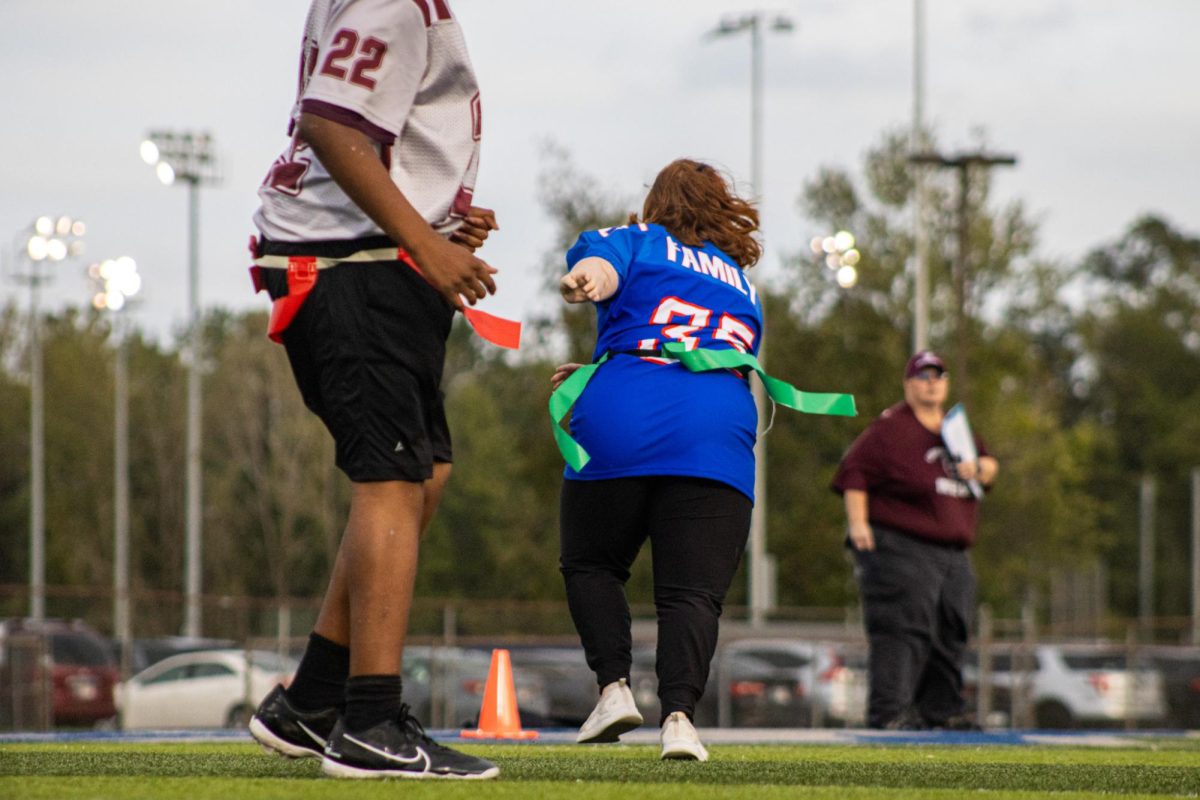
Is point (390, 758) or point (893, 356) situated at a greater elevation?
point (893, 356)

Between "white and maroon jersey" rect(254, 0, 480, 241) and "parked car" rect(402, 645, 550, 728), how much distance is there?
1297 cm

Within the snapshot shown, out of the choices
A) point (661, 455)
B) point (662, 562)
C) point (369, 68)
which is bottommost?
point (662, 562)

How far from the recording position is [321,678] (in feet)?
14.5

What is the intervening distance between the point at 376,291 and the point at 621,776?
4.16ft


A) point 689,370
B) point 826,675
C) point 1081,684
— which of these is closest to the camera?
point 689,370

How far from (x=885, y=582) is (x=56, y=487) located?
182 feet

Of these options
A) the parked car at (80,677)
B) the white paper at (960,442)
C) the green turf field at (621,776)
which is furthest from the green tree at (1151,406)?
the green turf field at (621,776)

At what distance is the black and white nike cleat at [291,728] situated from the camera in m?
4.43

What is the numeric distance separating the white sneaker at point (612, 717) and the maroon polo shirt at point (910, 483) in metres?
4.62

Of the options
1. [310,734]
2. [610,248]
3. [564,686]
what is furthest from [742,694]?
[310,734]

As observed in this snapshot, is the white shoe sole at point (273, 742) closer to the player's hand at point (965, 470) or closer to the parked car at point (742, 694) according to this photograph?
the player's hand at point (965, 470)

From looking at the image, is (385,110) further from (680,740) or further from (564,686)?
(564,686)

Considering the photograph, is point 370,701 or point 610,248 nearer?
point 370,701

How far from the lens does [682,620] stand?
486 cm
